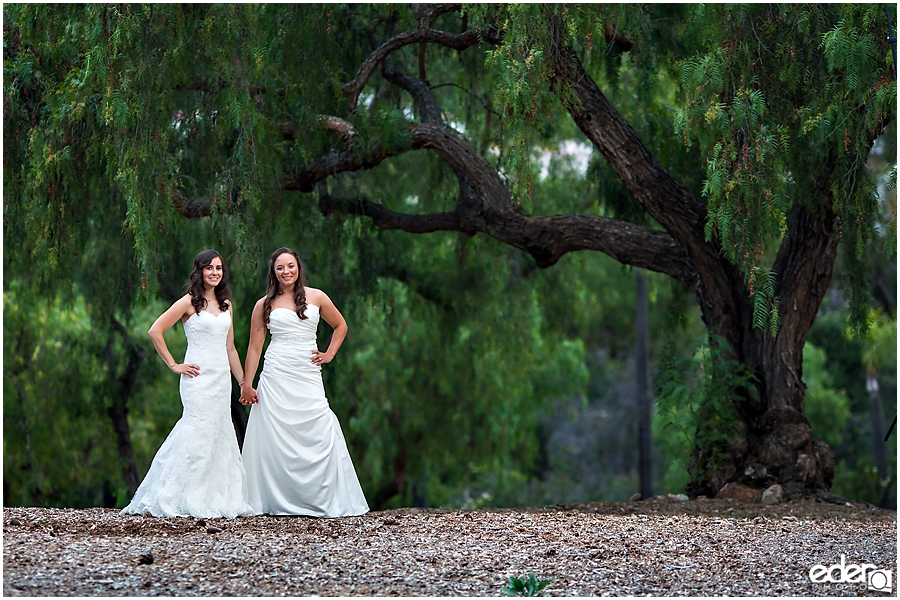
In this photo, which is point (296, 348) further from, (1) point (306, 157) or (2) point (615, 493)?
(2) point (615, 493)

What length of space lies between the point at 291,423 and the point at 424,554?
4.99 feet

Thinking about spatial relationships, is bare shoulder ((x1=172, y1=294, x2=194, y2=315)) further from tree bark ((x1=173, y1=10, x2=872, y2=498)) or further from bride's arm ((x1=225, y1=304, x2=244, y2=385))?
tree bark ((x1=173, y1=10, x2=872, y2=498))

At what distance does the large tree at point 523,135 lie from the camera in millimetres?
6082

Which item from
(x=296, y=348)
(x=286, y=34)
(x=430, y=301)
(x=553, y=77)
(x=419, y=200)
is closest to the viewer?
(x=296, y=348)

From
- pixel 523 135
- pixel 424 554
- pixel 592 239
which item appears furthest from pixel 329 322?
pixel 592 239

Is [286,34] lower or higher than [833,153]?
higher

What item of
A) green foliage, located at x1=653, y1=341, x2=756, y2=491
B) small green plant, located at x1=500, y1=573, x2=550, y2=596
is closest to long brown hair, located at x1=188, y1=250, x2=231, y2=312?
small green plant, located at x1=500, y1=573, x2=550, y2=596

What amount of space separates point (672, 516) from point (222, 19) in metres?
4.69

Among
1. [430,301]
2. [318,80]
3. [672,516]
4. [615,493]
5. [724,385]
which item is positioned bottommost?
[615,493]

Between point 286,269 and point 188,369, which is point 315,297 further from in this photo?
point 188,369

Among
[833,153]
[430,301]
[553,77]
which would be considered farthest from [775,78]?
[430,301]

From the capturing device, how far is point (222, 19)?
6668 mm

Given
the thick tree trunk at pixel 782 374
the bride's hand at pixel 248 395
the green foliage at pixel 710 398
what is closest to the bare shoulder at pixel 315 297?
the bride's hand at pixel 248 395

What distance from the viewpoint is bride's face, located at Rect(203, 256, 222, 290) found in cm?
586
